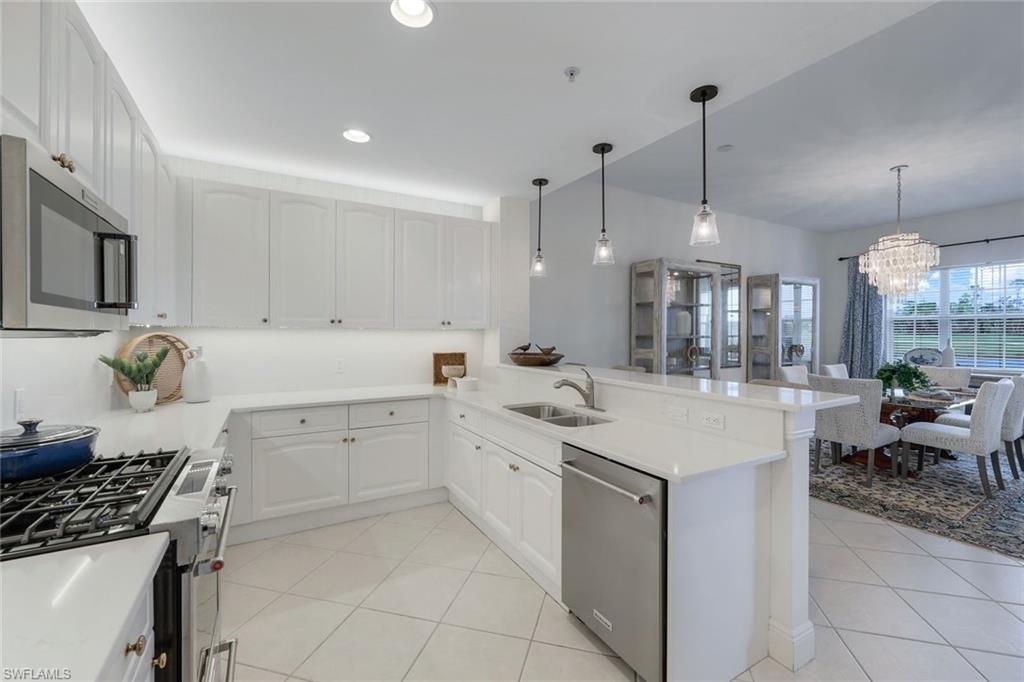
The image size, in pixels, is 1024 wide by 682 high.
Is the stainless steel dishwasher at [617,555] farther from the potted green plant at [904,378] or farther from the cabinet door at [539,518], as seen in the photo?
the potted green plant at [904,378]

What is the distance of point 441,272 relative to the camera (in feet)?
11.8

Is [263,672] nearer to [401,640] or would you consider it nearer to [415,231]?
[401,640]

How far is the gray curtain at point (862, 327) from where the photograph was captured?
613cm

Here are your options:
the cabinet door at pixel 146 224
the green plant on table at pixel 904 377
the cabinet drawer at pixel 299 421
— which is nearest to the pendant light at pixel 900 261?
the green plant on table at pixel 904 377

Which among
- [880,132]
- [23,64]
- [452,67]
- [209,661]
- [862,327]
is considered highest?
[880,132]

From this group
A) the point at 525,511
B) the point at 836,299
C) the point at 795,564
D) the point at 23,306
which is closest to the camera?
Result: the point at 23,306

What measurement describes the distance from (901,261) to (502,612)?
16.2ft

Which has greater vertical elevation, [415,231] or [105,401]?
[415,231]

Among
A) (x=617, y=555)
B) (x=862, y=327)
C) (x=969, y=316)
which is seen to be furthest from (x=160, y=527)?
Answer: (x=969, y=316)

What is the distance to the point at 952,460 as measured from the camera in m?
4.43

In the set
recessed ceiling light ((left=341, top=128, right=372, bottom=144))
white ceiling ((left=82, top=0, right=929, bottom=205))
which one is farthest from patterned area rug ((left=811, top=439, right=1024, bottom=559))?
recessed ceiling light ((left=341, top=128, right=372, bottom=144))

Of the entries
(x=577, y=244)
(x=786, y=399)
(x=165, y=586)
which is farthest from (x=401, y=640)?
(x=577, y=244)

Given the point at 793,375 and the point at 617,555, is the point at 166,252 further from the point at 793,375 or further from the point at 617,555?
the point at 793,375

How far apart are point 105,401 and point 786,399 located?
3521 mm
